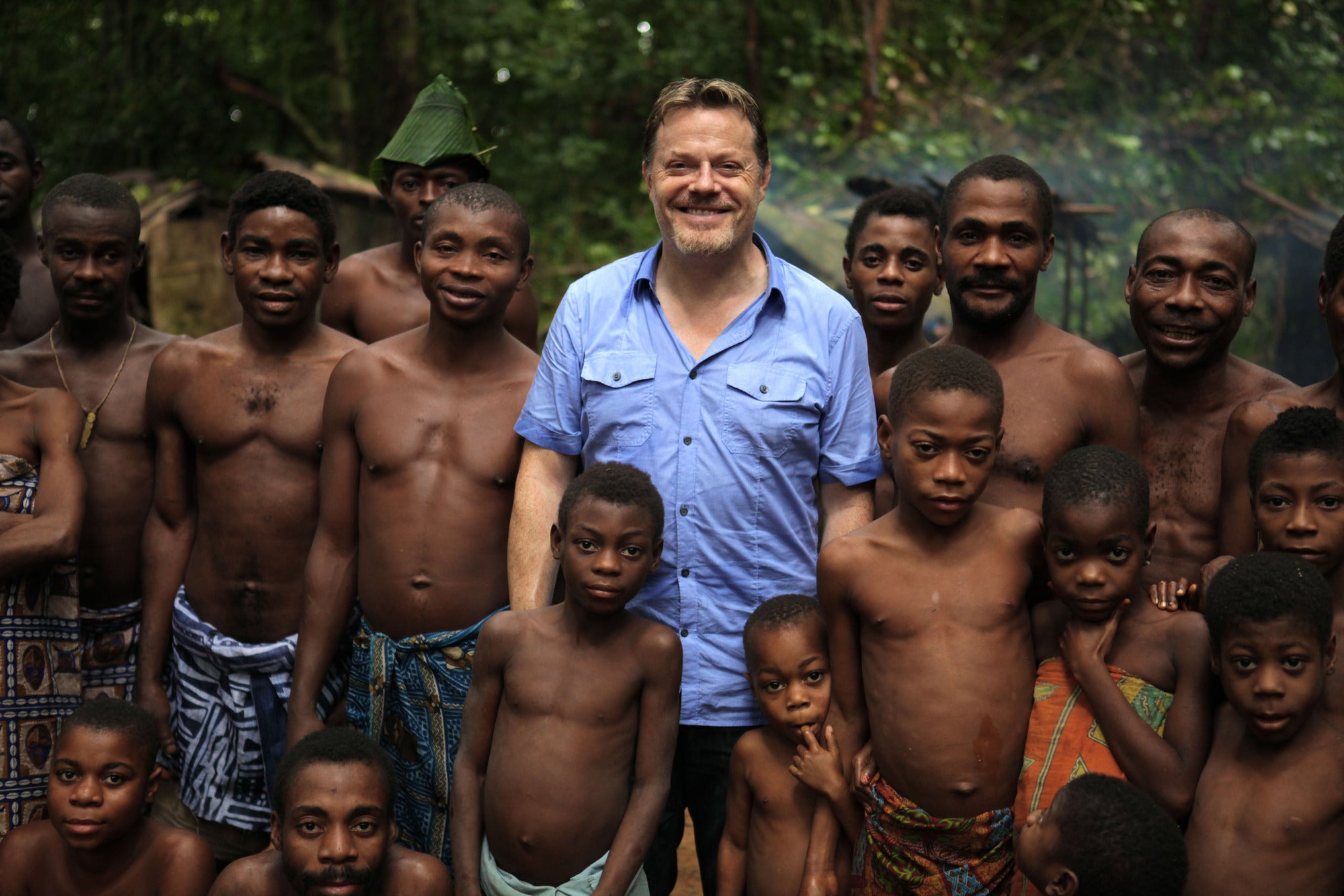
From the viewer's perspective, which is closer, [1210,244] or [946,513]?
[946,513]

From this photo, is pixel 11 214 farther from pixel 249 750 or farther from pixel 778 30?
pixel 778 30

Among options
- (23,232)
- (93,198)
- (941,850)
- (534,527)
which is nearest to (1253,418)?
(941,850)

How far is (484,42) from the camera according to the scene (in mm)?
11672

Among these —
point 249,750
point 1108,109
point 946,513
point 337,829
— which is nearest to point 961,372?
point 946,513

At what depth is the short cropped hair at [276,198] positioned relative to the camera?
4039mm

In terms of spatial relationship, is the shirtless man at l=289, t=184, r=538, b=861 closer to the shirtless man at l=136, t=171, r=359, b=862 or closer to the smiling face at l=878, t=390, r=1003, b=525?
the shirtless man at l=136, t=171, r=359, b=862

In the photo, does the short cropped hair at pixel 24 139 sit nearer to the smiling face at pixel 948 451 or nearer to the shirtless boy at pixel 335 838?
the shirtless boy at pixel 335 838

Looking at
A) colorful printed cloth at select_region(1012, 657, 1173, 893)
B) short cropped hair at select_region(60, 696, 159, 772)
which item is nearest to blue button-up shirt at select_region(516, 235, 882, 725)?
colorful printed cloth at select_region(1012, 657, 1173, 893)

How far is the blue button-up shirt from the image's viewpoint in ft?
Answer: 10.7

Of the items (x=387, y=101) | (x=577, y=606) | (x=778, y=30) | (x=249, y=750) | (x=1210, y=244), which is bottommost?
(x=249, y=750)

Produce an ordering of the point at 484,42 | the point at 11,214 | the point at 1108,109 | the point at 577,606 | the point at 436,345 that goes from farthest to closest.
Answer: the point at 484,42, the point at 1108,109, the point at 11,214, the point at 436,345, the point at 577,606

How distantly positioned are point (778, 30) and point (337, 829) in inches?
391

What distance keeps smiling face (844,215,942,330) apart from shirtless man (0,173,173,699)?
2.43 meters

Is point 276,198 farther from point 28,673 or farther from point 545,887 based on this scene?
point 545,887
